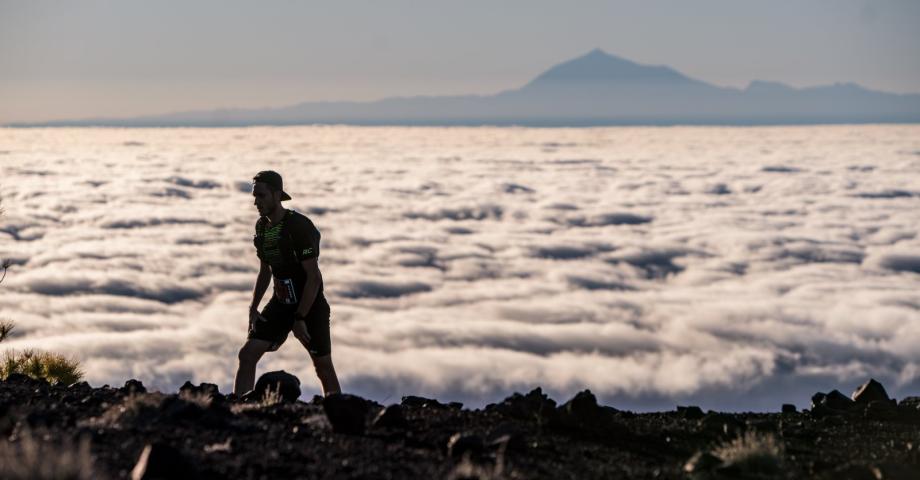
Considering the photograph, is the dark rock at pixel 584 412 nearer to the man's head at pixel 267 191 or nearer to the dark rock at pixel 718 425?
the dark rock at pixel 718 425

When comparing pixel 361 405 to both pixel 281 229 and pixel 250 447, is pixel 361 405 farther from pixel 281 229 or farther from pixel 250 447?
pixel 281 229

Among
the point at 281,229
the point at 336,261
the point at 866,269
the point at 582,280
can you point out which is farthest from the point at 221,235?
the point at 281,229

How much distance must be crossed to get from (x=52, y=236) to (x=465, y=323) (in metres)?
69.3

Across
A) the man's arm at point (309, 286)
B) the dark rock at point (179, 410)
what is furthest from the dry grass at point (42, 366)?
the dark rock at point (179, 410)

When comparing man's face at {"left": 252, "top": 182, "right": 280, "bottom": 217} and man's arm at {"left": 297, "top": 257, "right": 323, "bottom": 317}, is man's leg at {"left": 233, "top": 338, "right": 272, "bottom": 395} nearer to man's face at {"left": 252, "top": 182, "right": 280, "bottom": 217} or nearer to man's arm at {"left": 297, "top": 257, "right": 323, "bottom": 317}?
man's arm at {"left": 297, "top": 257, "right": 323, "bottom": 317}

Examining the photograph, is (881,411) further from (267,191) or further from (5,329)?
(5,329)

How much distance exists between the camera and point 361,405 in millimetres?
5941

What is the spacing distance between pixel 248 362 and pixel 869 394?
519cm

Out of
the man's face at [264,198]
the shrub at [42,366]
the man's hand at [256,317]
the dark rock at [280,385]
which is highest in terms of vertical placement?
the man's face at [264,198]

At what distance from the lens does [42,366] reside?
9859mm

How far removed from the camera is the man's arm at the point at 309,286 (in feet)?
24.2

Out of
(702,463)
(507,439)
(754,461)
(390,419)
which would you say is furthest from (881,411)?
(390,419)

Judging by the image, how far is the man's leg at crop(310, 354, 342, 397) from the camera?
302 inches

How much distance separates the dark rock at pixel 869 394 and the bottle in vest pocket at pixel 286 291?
484cm
